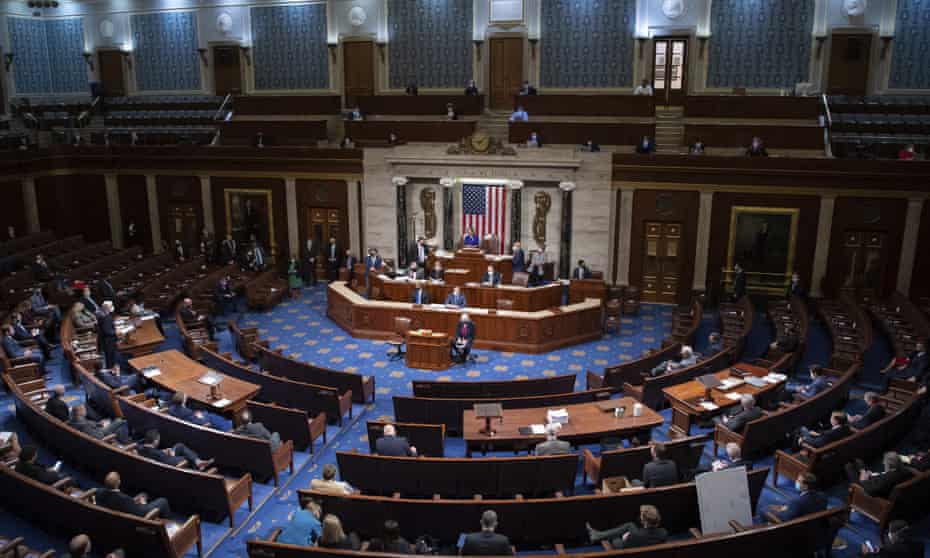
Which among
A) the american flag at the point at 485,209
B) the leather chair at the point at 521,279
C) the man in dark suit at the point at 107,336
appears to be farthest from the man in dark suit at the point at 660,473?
the american flag at the point at 485,209

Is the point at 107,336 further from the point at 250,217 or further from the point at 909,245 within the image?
the point at 909,245

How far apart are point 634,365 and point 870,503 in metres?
4.57

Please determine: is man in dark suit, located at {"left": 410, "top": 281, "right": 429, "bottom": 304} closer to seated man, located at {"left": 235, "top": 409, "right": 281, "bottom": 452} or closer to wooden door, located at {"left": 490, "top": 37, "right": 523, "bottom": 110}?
seated man, located at {"left": 235, "top": 409, "right": 281, "bottom": 452}

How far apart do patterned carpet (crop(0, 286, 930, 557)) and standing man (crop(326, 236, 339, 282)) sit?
0.78 metres

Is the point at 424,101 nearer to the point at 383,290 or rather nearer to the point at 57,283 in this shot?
the point at 383,290

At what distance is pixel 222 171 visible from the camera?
71.8ft

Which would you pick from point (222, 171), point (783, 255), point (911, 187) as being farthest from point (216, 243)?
point (911, 187)

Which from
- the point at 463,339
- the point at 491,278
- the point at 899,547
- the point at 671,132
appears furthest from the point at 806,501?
the point at 671,132

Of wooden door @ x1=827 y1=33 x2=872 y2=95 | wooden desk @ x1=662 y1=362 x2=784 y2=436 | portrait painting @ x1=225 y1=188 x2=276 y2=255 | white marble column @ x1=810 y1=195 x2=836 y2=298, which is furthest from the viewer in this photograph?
portrait painting @ x1=225 y1=188 x2=276 y2=255

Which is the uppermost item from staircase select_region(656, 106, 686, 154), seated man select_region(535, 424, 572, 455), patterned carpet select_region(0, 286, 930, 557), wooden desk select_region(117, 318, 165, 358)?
staircase select_region(656, 106, 686, 154)

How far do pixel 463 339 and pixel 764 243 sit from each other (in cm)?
853

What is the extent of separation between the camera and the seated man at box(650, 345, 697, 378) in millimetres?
11914

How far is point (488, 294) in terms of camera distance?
659 inches

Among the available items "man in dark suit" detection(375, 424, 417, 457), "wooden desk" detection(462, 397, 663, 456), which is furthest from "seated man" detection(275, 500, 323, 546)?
"wooden desk" detection(462, 397, 663, 456)
